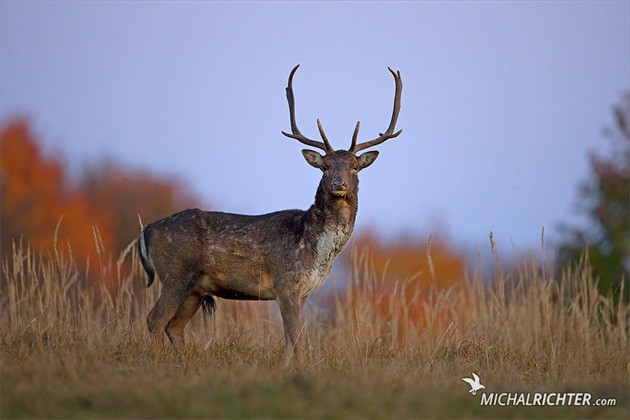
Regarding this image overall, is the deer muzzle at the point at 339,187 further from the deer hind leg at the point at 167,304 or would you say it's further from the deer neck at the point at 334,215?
the deer hind leg at the point at 167,304

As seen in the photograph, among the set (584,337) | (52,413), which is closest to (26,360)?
(52,413)

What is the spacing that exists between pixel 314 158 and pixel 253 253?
1.25 metres

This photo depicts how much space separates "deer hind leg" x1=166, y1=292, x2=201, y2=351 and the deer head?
6.02 ft

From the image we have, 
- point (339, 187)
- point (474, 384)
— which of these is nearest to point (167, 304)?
point (339, 187)

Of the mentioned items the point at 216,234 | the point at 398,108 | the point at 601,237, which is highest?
the point at 398,108

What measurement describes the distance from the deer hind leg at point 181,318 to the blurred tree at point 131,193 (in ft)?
74.5

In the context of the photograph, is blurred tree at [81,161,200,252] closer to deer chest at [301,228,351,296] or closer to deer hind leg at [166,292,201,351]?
deer hind leg at [166,292,201,351]

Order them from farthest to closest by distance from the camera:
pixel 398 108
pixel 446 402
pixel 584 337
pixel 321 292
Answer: pixel 321 292, pixel 584 337, pixel 398 108, pixel 446 402

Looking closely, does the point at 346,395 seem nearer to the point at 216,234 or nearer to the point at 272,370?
the point at 272,370

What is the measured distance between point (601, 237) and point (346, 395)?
21831 millimetres

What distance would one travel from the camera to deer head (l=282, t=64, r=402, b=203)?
898 centimetres

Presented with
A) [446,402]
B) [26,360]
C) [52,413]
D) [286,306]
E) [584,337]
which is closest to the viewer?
[52,413]

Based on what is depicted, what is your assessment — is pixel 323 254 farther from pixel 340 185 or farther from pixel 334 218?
pixel 340 185

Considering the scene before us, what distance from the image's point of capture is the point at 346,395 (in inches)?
218
